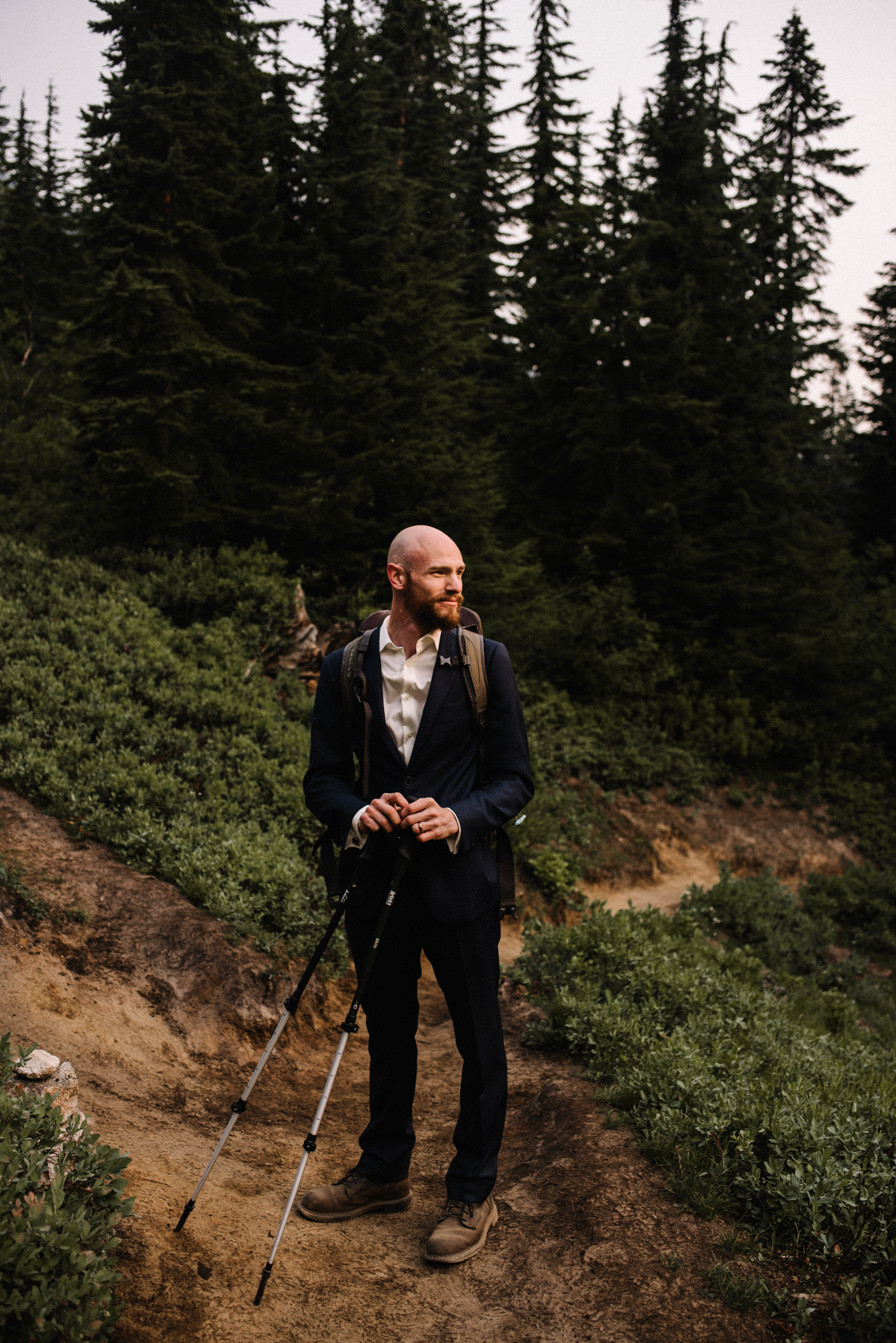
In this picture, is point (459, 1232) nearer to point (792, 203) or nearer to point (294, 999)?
point (294, 999)

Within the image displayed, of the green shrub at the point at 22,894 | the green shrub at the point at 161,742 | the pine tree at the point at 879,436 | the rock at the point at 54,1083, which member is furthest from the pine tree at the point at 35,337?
the pine tree at the point at 879,436

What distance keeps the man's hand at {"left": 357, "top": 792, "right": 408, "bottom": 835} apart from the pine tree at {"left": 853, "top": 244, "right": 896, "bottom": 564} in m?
22.0

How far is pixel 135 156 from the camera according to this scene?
1024 centimetres

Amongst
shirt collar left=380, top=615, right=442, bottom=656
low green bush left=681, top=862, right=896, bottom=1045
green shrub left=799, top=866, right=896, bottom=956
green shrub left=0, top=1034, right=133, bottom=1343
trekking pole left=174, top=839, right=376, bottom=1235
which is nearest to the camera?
green shrub left=0, top=1034, right=133, bottom=1343

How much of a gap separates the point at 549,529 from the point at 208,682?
→ 10631 mm

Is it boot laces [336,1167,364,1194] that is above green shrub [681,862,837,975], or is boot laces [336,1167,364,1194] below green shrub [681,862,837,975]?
above

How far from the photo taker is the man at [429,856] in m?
2.89

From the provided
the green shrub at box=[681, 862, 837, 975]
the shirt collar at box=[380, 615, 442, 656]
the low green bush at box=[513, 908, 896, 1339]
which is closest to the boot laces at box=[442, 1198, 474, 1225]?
the low green bush at box=[513, 908, 896, 1339]

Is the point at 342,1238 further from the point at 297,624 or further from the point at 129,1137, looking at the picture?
the point at 297,624

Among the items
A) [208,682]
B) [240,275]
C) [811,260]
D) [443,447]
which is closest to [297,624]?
[208,682]

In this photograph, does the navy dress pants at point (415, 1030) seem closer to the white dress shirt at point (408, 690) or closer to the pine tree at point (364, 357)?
the white dress shirt at point (408, 690)

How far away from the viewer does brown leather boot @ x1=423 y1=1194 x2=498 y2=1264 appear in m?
2.86

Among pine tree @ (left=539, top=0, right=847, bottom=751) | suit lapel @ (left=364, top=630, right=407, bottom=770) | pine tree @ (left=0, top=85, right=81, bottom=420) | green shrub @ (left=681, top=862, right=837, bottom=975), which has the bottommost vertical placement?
green shrub @ (left=681, top=862, right=837, bottom=975)

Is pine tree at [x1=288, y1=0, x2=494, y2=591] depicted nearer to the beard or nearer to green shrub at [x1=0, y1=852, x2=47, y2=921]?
green shrub at [x1=0, y1=852, x2=47, y2=921]
